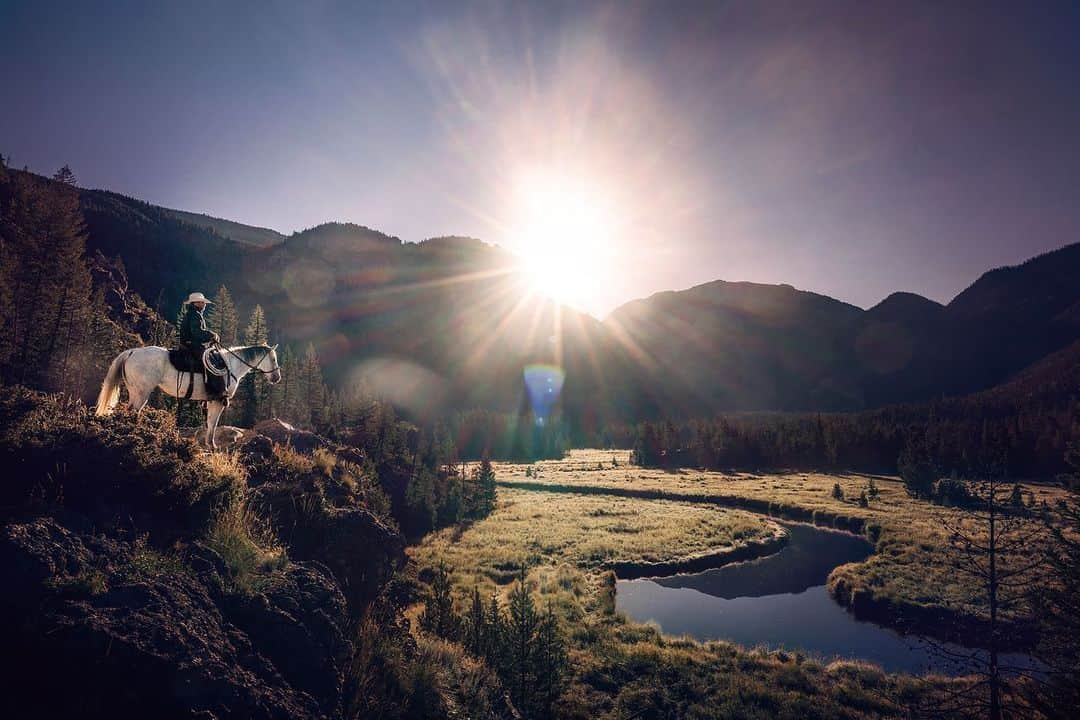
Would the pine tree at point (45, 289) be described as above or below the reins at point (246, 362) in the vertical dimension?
above

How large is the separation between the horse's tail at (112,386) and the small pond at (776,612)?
24920 millimetres

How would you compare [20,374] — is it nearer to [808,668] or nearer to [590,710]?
[590,710]

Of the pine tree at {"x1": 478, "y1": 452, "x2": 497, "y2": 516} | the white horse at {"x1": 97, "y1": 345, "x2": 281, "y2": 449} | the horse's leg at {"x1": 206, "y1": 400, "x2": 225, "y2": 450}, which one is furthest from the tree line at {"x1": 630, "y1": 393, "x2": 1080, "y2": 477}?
the white horse at {"x1": 97, "y1": 345, "x2": 281, "y2": 449}

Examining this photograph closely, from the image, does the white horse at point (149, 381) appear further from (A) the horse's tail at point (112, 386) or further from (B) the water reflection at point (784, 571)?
(B) the water reflection at point (784, 571)

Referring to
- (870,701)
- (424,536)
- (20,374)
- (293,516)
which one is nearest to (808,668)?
(870,701)

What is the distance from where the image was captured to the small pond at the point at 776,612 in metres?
23.9

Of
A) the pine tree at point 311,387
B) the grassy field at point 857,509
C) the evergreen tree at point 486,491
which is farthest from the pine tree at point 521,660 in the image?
the pine tree at point 311,387

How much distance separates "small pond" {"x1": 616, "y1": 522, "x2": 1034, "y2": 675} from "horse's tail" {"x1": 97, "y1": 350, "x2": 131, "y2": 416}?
24.9 metres

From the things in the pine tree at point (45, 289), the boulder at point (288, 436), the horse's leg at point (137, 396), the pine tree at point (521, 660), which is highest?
the pine tree at point (45, 289)

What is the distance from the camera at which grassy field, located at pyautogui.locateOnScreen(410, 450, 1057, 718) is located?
1731cm

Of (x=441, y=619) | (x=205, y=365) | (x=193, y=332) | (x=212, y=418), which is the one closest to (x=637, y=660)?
(x=441, y=619)

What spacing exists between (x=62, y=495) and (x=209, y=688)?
11.1 ft

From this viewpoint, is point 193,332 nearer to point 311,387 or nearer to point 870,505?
point 870,505

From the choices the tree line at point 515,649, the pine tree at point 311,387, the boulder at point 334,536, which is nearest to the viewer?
the boulder at point 334,536
